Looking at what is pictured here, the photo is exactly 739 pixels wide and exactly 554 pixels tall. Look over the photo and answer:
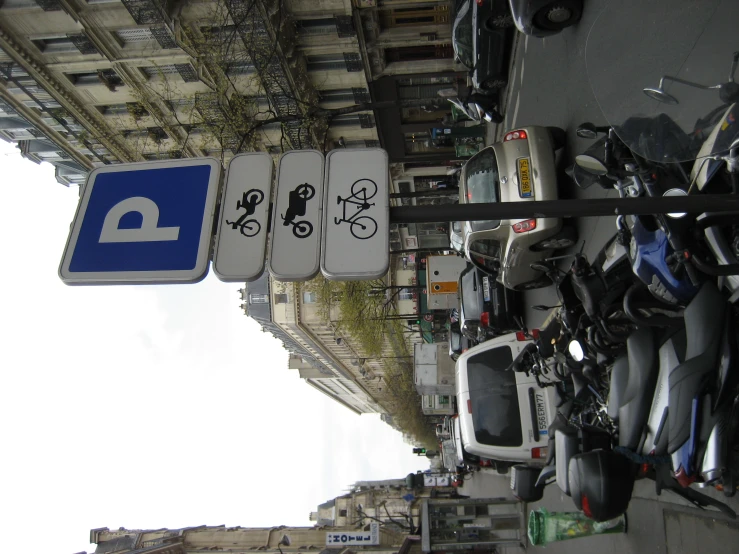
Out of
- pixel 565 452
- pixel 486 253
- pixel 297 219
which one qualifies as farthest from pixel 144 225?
pixel 486 253

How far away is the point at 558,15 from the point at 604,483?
30.6 ft

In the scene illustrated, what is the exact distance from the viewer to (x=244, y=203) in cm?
338

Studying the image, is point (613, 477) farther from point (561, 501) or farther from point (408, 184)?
point (408, 184)

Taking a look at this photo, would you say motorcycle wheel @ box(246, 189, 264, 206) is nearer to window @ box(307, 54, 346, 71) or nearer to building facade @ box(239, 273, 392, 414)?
window @ box(307, 54, 346, 71)

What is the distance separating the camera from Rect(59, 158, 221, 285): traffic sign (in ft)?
10.5

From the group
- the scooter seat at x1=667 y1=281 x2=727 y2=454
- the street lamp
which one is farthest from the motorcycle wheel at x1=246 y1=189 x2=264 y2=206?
the street lamp

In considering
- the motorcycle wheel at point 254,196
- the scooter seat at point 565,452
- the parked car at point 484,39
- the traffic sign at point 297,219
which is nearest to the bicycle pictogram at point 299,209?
the traffic sign at point 297,219

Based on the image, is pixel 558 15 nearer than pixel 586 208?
No

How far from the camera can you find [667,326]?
523 centimetres

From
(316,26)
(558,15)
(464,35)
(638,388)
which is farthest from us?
(316,26)

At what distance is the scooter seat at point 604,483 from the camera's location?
5180mm

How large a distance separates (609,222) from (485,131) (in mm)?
9833

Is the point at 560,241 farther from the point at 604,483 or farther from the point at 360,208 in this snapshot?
the point at 360,208

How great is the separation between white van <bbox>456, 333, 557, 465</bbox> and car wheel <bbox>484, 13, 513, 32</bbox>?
28.3 ft
